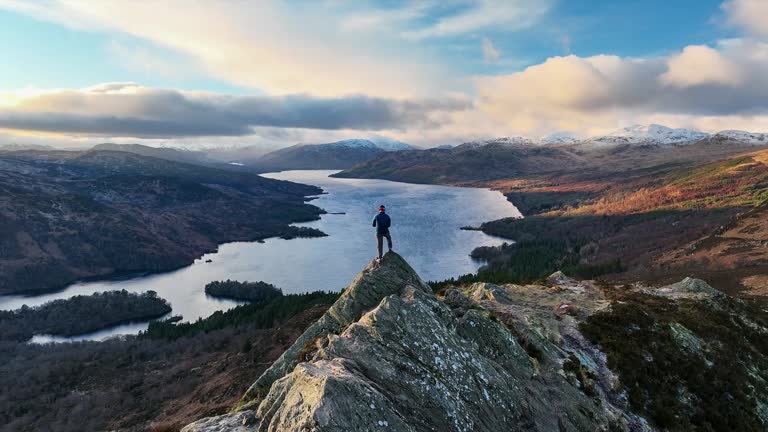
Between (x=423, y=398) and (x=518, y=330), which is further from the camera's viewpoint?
(x=518, y=330)

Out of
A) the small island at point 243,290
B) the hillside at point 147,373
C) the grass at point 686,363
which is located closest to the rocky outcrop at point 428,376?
the grass at point 686,363

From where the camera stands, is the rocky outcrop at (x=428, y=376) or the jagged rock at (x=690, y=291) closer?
the rocky outcrop at (x=428, y=376)

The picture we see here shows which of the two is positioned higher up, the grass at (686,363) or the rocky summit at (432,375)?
the rocky summit at (432,375)

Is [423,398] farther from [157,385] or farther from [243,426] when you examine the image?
[157,385]

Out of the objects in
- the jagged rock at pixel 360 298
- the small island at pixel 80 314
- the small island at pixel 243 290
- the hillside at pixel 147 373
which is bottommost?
the small island at pixel 80 314

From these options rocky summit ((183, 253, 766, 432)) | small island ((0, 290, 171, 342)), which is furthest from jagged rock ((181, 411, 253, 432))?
small island ((0, 290, 171, 342))

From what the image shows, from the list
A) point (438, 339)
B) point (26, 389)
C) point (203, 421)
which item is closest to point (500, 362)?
point (438, 339)

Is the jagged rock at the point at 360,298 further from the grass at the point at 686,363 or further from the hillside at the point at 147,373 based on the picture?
the hillside at the point at 147,373

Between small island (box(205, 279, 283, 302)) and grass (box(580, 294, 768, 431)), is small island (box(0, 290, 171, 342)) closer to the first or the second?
small island (box(205, 279, 283, 302))
